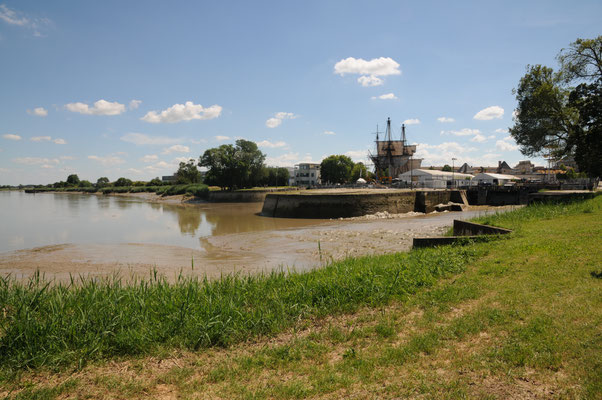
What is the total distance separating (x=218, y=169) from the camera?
72.5 metres

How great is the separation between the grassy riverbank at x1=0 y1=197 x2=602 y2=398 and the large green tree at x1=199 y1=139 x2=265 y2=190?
6596 cm

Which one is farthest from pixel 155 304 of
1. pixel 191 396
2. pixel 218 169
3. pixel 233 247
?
pixel 218 169

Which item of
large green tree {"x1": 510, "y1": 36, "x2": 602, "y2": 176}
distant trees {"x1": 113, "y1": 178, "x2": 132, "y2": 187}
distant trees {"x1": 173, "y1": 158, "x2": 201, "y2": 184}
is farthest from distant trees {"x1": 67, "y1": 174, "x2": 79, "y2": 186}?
large green tree {"x1": 510, "y1": 36, "x2": 602, "y2": 176}

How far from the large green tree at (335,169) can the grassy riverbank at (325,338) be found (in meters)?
96.3

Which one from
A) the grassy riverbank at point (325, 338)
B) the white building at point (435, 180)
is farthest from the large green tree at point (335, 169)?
the grassy riverbank at point (325, 338)

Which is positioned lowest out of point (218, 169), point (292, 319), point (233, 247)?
point (233, 247)

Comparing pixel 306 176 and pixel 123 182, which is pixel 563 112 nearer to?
pixel 306 176

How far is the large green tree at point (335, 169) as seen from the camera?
103812mm

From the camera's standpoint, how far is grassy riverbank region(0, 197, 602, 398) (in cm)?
405

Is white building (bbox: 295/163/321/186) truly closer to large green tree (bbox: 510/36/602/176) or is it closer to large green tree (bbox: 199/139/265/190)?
large green tree (bbox: 199/139/265/190)

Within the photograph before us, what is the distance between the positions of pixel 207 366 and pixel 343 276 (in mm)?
4248

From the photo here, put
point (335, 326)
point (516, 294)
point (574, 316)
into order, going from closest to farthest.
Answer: point (574, 316) < point (335, 326) < point (516, 294)

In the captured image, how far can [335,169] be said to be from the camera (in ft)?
340

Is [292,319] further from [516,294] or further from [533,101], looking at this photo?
[533,101]
